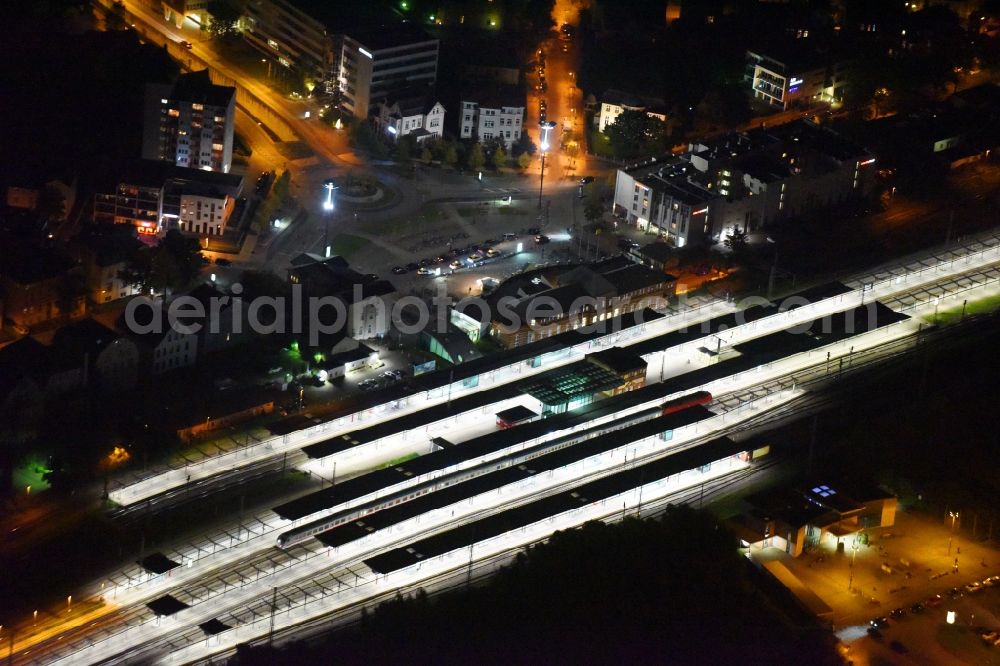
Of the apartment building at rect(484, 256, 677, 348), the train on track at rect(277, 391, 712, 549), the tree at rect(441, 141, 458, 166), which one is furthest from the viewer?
the tree at rect(441, 141, 458, 166)

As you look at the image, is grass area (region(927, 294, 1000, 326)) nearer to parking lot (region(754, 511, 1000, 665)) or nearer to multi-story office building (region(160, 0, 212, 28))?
parking lot (region(754, 511, 1000, 665))

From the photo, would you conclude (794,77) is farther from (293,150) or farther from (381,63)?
(293,150)

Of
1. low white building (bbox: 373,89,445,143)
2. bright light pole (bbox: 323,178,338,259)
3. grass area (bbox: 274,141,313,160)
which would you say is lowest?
bright light pole (bbox: 323,178,338,259)

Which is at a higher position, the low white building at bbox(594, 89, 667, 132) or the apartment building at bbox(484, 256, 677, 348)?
the low white building at bbox(594, 89, 667, 132)

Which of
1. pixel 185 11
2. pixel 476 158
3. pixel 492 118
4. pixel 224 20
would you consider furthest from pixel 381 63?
pixel 185 11

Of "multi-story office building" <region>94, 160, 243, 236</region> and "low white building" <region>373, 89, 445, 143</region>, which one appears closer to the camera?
"multi-story office building" <region>94, 160, 243, 236</region>

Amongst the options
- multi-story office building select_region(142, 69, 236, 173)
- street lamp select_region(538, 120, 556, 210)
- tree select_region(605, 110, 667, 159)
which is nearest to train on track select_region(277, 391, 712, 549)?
street lamp select_region(538, 120, 556, 210)

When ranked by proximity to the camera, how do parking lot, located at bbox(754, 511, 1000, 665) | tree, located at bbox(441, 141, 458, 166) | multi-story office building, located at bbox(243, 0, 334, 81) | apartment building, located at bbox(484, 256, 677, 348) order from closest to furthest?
parking lot, located at bbox(754, 511, 1000, 665)
apartment building, located at bbox(484, 256, 677, 348)
tree, located at bbox(441, 141, 458, 166)
multi-story office building, located at bbox(243, 0, 334, 81)
